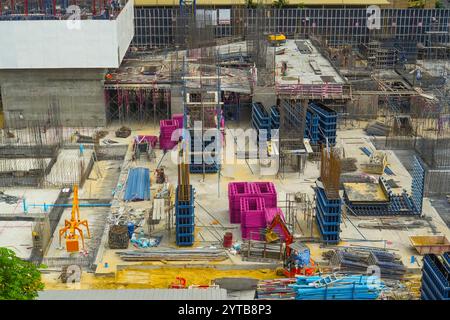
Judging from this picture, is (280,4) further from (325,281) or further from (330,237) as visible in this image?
(325,281)

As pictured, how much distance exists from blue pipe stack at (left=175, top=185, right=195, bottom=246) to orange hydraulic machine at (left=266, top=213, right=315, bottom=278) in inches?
117

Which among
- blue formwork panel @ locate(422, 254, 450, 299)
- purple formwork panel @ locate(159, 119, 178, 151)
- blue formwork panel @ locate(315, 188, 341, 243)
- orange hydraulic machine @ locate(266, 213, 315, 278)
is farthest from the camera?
purple formwork panel @ locate(159, 119, 178, 151)

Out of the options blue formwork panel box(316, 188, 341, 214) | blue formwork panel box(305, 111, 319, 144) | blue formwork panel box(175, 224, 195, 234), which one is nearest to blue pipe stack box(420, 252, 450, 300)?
blue formwork panel box(316, 188, 341, 214)

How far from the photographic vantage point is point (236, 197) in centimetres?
3203

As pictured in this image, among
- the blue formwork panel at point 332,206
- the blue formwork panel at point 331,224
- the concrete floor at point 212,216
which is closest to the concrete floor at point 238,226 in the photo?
the concrete floor at point 212,216

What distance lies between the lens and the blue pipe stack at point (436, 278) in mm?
24484

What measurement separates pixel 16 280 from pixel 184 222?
11.7m

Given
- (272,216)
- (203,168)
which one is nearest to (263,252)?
(272,216)

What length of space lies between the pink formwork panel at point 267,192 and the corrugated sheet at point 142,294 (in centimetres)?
771

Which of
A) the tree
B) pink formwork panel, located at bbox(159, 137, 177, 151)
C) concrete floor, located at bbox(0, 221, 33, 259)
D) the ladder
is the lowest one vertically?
concrete floor, located at bbox(0, 221, 33, 259)

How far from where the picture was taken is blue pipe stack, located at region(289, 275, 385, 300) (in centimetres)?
2600

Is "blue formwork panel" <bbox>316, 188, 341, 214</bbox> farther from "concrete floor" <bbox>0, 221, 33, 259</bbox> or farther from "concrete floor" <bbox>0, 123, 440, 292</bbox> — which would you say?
"concrete floor" <bbox>0, 221, 33, 259</bbox>
